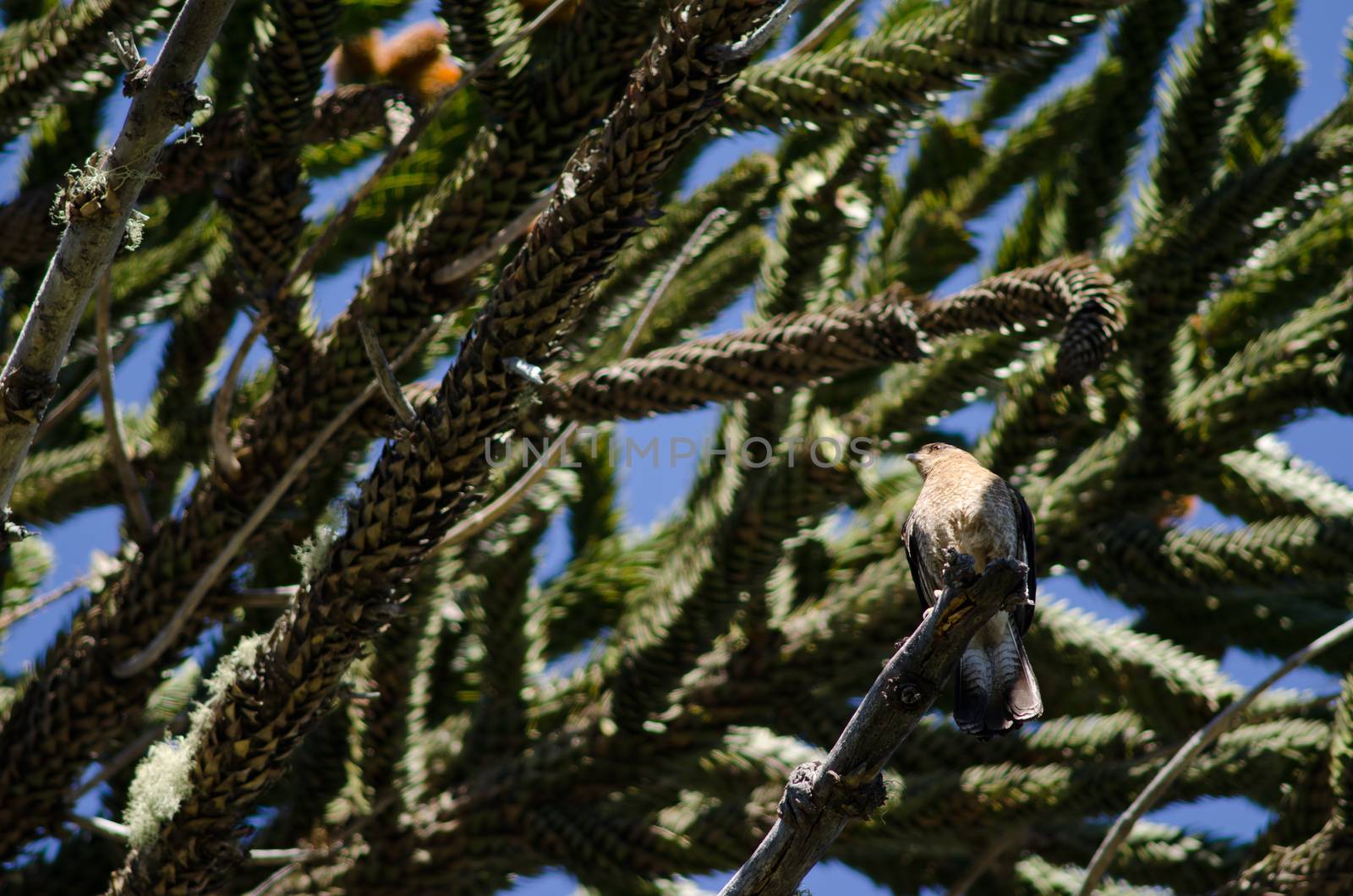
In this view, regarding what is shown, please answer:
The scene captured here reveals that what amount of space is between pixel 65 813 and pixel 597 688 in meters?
1.73

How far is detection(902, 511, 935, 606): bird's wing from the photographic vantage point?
2965 mm

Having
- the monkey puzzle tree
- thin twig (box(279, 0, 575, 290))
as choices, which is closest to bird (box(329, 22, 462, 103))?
the monkey puzzle tree

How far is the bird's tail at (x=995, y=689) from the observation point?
2281 mm

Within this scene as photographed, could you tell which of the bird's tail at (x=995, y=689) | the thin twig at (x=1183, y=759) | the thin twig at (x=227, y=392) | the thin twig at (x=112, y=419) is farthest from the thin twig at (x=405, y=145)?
the thin twig at (x=1183, y=759)

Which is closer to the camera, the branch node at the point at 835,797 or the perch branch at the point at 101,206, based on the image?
the branch node at the point at 835,797

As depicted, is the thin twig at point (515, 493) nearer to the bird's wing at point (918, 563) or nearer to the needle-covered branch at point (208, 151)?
the bird's wing at point (918, 563)

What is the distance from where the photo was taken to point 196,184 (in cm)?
383

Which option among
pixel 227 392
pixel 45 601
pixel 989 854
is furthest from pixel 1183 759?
pixel 45 601

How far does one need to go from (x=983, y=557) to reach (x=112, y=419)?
6.71 ft

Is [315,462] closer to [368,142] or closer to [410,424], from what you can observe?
[410,424]

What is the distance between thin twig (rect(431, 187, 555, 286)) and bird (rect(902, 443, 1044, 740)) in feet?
3.71

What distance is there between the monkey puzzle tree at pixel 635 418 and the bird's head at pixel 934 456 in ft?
0.95

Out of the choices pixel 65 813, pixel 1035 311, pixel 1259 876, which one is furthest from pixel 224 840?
pixel 1259 876

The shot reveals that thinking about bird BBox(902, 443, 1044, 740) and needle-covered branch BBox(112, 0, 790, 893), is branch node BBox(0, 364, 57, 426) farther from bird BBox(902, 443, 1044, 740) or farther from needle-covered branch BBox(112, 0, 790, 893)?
bird BBox(902, 443, 1044, 740)
